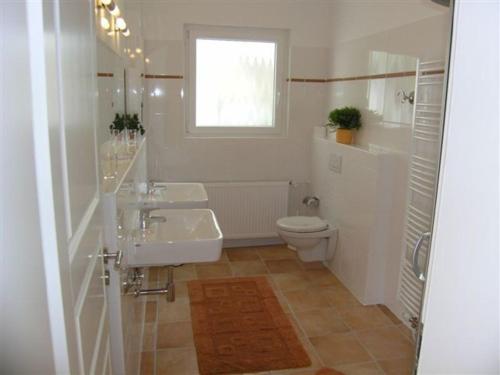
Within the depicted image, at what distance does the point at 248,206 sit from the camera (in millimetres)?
4066

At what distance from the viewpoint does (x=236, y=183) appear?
400cm

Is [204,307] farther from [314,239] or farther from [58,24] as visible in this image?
[58,24]

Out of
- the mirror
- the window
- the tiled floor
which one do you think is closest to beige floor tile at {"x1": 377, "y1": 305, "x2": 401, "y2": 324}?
the tiled floor

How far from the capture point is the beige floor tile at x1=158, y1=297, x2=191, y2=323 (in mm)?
2891

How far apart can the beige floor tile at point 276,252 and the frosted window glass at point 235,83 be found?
Result: 1.19 m

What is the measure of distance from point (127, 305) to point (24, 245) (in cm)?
133

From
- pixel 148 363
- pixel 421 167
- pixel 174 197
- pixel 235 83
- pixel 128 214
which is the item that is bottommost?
pixel 148 363

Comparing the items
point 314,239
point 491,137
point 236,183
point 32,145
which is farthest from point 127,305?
point 236,183

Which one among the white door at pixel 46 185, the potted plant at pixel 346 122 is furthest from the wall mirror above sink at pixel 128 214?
the potted plant at pixel 346 122

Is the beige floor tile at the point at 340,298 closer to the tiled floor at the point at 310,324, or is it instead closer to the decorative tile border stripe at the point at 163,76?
the tiled floor at the point at 310,324

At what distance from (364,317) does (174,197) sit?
1532 millimetres

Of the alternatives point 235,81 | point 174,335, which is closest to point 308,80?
point 235,81

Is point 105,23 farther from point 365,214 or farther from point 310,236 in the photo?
point 310,236

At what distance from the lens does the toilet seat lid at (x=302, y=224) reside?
3.47 m
